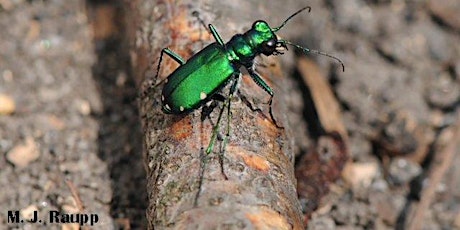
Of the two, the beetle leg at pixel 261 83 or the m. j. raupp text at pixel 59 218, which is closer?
the beetle leg at pixel 261 83

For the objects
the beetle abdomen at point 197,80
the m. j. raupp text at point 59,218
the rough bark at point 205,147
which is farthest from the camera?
the m. j. raupp text at point 59,218

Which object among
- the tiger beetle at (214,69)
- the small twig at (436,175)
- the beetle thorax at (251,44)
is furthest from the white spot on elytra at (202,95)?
the small twig at (436,175)

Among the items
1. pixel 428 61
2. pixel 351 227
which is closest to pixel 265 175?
pixel 351 227

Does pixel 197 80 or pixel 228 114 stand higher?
pixel 197 80

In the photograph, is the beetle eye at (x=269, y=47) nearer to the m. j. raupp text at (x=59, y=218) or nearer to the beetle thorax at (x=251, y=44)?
the beetle thorax at (x=251, y=44)

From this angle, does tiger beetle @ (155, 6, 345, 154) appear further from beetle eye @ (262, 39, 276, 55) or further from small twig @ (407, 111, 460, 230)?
small twig @ (407, 111, 460, 230)

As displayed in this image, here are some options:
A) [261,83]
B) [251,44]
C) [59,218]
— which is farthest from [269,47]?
[59,218]

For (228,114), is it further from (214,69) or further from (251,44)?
(251,44)
